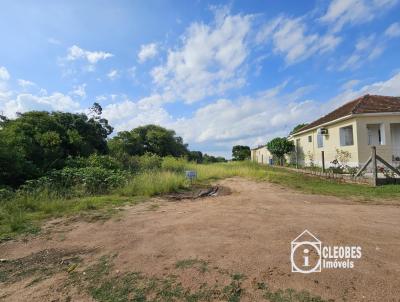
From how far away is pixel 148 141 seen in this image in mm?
35656

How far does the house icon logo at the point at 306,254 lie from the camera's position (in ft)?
11.4

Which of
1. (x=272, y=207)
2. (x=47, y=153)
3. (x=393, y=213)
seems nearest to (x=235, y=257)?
(x=272, y=207)

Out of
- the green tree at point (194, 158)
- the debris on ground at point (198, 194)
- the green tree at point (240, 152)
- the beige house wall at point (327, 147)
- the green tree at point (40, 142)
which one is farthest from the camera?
the green tree at point (240, 152)

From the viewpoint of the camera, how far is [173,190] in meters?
11.4

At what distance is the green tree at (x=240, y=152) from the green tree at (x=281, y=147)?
83.1 ft

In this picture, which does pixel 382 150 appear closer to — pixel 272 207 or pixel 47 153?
pixel 272 207

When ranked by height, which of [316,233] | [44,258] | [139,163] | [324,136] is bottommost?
[44,258]

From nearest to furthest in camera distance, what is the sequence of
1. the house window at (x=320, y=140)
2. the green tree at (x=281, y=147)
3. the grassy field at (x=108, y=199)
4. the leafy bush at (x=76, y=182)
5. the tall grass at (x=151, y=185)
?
the grassy field at (x=108, y=199) < the leafy bush at (x=76, y=182) < the tall grass at (x=151, y=185) < the house window at (x=320, y=140) < the green tree at (x=281, y=147)

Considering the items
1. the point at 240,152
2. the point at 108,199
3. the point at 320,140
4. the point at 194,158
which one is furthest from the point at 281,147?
the point at 240,152

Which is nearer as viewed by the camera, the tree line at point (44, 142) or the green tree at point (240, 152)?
the tree line at point (44, 142)

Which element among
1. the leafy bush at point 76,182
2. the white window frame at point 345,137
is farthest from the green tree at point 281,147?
the leafy bush at point 76,182

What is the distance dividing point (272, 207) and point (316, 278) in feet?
13.6

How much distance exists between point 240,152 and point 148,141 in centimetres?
2702
